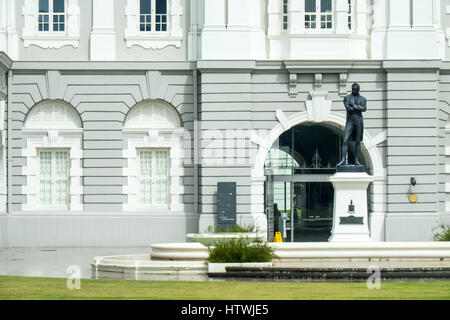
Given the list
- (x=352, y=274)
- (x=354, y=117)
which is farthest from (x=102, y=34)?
(x=352, y=274)

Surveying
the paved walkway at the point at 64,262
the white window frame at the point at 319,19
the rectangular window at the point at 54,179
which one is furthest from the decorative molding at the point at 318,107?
the rectangular window at the point at 54,179

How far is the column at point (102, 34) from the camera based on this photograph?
123ft

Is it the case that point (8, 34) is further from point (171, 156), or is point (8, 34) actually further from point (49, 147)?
point (171, 156)

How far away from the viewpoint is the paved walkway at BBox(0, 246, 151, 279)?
2767 centimetres

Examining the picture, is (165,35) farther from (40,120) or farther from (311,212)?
(311,212)

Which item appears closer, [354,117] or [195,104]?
[354,117]

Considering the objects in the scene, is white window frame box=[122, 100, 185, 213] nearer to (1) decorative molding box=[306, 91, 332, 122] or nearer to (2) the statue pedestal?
(1) decorative molding box=[306, 91, 332, 122]

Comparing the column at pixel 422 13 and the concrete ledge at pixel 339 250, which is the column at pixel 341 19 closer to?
the column at pixel 422 13

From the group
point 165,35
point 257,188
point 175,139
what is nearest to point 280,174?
point 257,188

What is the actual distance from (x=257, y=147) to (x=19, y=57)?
8.59 m

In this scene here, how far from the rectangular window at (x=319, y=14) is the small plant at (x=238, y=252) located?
43.9 feet

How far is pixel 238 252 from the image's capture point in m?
25.8

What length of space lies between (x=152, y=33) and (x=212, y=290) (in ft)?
55.4

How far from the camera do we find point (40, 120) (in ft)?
124
